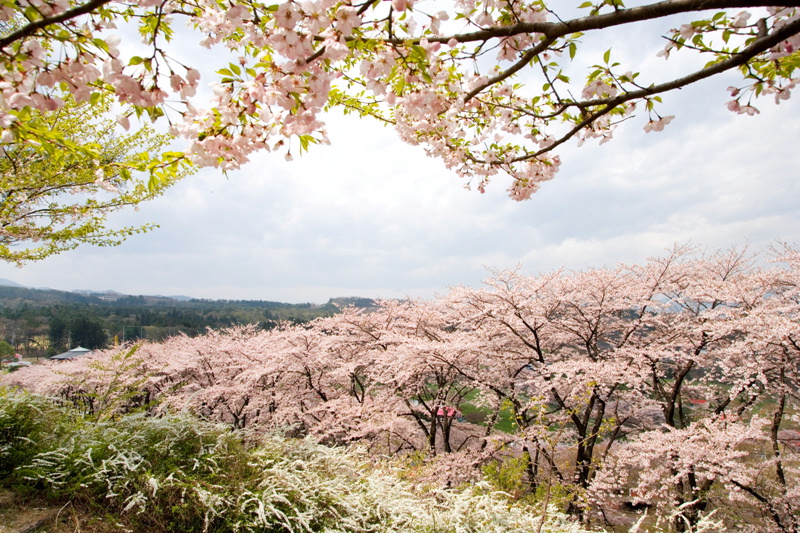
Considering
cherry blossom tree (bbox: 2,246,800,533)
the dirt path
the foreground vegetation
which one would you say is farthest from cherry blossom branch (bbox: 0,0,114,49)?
cherry blossom tree (bbox: 2,246,800,533)

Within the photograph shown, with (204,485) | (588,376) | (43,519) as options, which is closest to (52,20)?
(204,485)

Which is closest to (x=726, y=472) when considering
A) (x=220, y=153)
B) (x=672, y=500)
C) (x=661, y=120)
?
(x=672, y=500)

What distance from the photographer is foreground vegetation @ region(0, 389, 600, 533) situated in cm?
252

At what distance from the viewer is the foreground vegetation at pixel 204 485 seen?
252 centimetres

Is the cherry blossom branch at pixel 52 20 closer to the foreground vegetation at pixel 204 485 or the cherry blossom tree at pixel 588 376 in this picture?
the foreground vegetation at pixel 204 485

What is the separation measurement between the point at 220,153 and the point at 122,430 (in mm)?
3022

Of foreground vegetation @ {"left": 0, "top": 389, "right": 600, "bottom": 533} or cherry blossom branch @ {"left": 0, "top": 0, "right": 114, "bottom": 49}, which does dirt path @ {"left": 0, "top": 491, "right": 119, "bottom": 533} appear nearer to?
foreground vegetation @ {"left": 0, "top": 389, "right": 600, "bottom": 533}

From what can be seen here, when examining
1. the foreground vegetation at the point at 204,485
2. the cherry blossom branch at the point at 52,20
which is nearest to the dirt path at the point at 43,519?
the foreground vegetation at the point at 204,485

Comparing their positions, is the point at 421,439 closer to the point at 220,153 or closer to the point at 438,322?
the point at 438,322

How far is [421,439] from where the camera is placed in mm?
13305

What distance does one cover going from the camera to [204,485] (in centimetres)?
268

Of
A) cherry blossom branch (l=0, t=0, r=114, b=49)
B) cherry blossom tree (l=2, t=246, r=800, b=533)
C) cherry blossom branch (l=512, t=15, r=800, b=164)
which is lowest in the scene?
cherry blossom tree (l=2, t=246, r=800, b=533)

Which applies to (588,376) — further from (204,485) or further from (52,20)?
(52,20)

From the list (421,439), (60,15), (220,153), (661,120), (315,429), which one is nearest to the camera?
(60,15)
